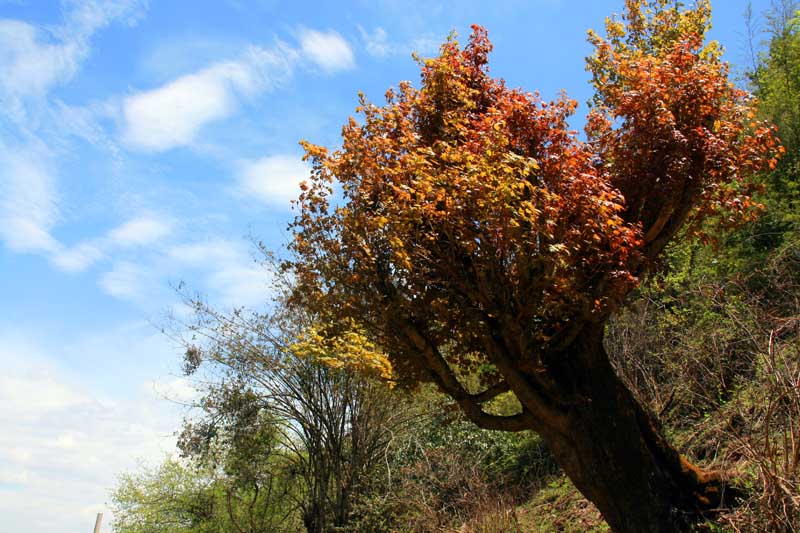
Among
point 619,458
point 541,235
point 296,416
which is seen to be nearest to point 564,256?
point 541,235

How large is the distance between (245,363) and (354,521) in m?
4.53

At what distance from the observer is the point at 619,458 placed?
7074mm

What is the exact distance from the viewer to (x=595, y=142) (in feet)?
27.6

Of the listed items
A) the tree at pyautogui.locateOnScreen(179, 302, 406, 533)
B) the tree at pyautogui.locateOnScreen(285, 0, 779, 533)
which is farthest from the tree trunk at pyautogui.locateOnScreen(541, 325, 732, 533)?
the tree at pyautogui.locateOnScreen(179, 302, 406, 533)

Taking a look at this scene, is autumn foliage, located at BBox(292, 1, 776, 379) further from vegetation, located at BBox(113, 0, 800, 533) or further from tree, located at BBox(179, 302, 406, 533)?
tree, located at BBox(179, 302, 406, 533)

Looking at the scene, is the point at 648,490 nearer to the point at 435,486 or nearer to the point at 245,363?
the point at 435,486

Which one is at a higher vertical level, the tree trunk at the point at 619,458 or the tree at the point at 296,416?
the tree at the point at 296,416

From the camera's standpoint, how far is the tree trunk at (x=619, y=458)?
6.99 metres

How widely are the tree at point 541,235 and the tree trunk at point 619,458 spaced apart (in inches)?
0.7

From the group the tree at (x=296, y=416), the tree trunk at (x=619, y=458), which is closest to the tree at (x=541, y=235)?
the tree trunk at (x=619, y=458)

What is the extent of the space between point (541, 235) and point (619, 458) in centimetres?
275

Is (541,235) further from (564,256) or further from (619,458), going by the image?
(619,458)

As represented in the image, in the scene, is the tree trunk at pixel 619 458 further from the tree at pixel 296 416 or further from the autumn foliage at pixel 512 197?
the tree at pixel 296 416

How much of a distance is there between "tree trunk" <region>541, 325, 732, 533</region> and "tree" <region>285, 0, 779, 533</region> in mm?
18
